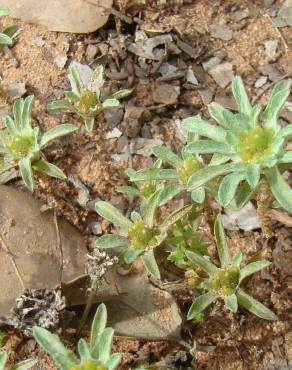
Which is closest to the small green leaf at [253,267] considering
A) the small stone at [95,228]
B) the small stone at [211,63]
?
the small stone at [95,228]

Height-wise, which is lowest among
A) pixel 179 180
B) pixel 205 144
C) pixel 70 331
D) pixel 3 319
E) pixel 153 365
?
pixel 153 365

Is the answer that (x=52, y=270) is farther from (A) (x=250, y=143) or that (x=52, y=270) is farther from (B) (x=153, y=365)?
(A) (x=250, y=143)

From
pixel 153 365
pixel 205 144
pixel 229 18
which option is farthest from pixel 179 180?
pixel 229 18

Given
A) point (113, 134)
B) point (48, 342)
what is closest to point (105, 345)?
point (48, 342)

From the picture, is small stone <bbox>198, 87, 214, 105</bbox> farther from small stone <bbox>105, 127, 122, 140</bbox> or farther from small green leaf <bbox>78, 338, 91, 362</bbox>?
small green leaf <bbox>78, 338, 91, 362</bbox>

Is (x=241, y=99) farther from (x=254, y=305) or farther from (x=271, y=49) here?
(x=271, y=49)

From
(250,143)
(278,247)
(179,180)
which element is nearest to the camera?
(250,143)
